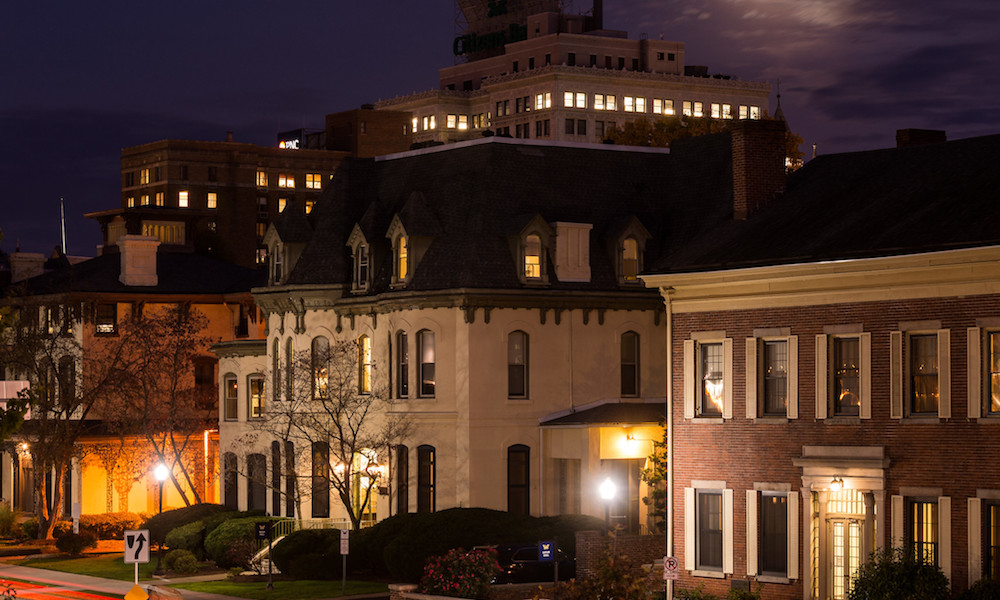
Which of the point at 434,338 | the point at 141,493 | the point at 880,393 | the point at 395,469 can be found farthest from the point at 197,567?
the point at 880,393

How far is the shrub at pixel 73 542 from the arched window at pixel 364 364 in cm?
1272

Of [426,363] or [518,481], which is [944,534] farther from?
[426,363]

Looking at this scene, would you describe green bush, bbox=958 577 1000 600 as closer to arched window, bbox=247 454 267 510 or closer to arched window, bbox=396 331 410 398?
arched window, bbox=396 331 410 398

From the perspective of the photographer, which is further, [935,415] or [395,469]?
[395,469]

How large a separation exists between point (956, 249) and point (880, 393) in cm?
410

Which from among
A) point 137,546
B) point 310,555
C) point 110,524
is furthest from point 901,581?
point 110,524

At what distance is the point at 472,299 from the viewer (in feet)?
183

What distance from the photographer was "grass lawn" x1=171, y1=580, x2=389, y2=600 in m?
48.6

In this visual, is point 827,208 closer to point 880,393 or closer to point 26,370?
point 880,393

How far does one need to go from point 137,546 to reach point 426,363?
16.8m

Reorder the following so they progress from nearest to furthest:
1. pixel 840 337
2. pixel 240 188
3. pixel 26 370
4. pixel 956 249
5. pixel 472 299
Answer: pixel 956 249, pixel 840 337, pixel 472 299, pixel 26 370, pixel 240 188

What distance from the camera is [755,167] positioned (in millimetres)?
47781

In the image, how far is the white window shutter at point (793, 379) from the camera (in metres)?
41.7

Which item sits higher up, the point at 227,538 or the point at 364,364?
the point at 364,364
